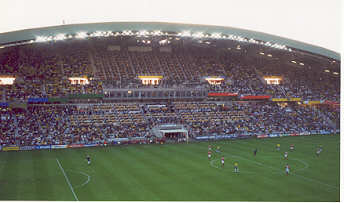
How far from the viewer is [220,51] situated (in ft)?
210

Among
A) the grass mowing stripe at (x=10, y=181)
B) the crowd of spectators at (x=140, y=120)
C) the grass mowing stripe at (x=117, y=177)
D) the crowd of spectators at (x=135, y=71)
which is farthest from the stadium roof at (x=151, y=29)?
the grass mowing stripe at (x=117, y=177)

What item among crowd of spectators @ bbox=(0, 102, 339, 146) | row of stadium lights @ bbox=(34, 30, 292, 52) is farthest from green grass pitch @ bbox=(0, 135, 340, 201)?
row of stadium lights @ bbox=(34, 30, 292, 52)

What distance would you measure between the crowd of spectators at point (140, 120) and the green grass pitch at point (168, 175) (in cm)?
546

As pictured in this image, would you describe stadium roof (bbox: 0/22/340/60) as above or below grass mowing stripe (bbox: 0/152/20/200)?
above

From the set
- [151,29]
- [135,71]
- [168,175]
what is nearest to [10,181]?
[168,175]

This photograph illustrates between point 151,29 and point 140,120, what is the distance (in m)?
14.4

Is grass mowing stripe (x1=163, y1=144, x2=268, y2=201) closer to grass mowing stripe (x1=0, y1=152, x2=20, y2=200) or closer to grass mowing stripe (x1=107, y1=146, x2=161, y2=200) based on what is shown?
grass mowing stripe (x1=107, y1=146, x2=161, y2=200)

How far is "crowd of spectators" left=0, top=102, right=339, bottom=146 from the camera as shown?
44.0 metres

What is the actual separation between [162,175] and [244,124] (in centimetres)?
3029

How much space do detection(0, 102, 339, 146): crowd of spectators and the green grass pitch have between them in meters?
5.46

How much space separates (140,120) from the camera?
51.5 meters

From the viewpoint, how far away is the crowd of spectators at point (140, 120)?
44.0 metres

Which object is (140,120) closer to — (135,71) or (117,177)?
(135,71)

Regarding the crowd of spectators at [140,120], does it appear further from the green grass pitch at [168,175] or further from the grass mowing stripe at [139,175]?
the grass mowing stripe at [139,175]
